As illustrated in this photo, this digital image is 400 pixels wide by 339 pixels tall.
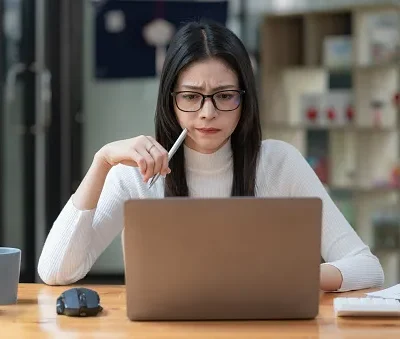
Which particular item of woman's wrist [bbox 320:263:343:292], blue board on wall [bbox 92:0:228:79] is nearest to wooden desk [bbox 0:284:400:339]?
woman's wrist [bbox 320:263:343:292]

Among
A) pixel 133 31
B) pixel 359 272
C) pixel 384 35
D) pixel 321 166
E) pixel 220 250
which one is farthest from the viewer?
pixel 133 31

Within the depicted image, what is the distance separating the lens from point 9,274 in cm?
185

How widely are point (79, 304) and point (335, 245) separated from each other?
2.36 feet

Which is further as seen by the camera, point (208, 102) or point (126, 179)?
point (126, 179)

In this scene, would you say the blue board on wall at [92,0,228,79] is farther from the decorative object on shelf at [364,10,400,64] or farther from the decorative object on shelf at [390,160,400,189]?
the decorative object on shelf at [390,160,400,189]

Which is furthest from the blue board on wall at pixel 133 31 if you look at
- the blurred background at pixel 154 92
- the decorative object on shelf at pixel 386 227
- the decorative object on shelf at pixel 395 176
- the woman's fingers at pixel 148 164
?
the woman's fingers at pixel 148 164

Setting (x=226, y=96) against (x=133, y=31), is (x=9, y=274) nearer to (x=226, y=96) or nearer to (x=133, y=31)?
(x=226, y=96)

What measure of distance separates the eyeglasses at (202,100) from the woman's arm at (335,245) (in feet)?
0.84

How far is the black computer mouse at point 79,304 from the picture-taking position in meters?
1.74

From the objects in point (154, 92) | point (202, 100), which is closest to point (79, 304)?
point (202, 100)

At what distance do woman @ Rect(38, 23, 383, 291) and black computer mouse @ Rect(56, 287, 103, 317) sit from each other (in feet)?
1.20

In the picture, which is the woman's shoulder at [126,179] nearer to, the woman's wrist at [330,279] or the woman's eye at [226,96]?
the woman's eye at [226,96]

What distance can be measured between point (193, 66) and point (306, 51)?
355 centimetres

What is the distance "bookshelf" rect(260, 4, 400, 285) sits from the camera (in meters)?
5.46
